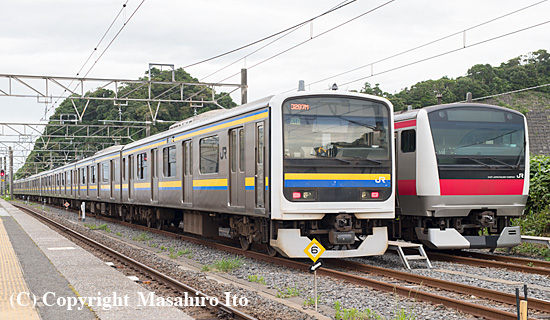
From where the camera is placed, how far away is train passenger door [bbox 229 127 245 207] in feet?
40.3

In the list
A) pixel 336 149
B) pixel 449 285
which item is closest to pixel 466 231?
pixel 336 149

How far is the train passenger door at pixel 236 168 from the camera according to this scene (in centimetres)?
1228

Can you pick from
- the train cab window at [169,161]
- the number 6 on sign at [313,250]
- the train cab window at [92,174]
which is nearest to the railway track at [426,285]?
the number 6 on sign at [313,250]

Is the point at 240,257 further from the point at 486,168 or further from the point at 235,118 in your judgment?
the point at 486,168

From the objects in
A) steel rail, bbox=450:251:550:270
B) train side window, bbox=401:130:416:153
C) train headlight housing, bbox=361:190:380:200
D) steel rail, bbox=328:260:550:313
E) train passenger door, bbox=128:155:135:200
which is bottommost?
steel rail, bbox=450:251:550:270

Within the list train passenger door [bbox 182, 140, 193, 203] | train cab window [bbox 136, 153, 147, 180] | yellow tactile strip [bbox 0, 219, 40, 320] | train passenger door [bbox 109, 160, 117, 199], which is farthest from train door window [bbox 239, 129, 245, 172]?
train passenger door [bbox 109, 160, 117, 199]

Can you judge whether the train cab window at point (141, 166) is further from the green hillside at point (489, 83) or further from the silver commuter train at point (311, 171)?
the green hillside at point (489, 83)

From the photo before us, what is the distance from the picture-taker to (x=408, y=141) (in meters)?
12.7

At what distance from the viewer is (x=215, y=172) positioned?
1382 centimetres

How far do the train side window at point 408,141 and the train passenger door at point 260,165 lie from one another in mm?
Answer: 3172

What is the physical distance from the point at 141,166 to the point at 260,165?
10844 millimetres

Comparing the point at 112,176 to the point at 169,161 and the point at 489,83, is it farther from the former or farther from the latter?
the point at 489,83

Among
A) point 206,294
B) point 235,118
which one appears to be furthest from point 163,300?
point 235,118

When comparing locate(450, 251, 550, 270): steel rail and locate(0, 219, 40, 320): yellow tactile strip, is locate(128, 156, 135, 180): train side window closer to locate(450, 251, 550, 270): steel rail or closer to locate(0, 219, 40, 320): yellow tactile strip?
locate(0, 219, 40, 320): yellow tactile strip
